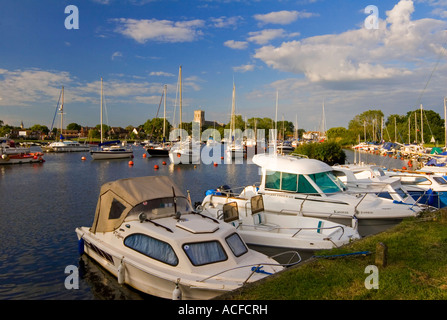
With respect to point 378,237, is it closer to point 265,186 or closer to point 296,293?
point 296,293

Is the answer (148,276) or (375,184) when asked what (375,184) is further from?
(148,276)

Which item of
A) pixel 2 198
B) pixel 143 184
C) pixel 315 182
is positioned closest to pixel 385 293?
pixel 143 184

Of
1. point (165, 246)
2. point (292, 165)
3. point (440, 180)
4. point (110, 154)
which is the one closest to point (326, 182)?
point (292, 165)

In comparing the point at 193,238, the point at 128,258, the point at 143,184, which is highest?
the point at 143,184

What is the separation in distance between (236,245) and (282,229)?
3.92 metres

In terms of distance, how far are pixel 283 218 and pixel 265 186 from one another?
3.20 meters

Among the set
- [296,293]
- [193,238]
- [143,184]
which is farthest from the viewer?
[143,184]

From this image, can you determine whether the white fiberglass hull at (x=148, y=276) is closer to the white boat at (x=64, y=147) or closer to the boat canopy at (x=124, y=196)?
the boat canopy at (x=124, y=196)

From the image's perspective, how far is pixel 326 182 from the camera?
17.0 metres

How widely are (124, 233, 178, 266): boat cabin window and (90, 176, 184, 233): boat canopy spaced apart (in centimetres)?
108

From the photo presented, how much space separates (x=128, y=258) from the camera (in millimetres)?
10383
